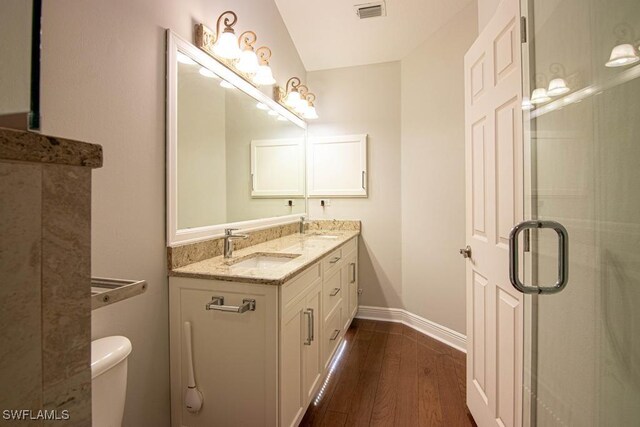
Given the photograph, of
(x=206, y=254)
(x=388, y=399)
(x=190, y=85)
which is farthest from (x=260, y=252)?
(x=388, y=399)

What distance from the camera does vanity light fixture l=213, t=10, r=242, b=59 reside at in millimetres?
1668

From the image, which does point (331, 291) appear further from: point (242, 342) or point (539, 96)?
point (539, 96)

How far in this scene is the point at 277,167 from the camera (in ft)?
8.73

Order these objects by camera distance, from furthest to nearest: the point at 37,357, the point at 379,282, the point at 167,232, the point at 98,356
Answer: the point at 379,282
the point at 167,232
the point at 98,356
the point at 37,357

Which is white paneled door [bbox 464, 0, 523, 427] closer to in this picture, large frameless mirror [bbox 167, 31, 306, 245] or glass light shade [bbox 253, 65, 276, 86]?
glass light shade [bbox 253, 65, 276, 86]

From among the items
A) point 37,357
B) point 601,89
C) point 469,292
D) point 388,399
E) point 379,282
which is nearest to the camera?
point 37,357

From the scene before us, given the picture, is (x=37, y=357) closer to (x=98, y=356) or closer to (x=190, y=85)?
(x=98, y=356)

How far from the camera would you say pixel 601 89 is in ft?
2.64

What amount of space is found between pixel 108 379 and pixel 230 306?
46 centimetres

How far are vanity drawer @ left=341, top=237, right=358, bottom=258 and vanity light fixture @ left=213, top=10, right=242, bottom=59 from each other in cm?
154

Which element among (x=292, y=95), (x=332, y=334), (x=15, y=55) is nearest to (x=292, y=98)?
(x=292, y=95)

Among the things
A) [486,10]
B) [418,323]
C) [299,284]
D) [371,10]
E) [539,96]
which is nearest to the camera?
[539,96]

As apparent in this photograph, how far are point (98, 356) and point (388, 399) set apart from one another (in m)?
1.60

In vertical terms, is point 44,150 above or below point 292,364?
above
